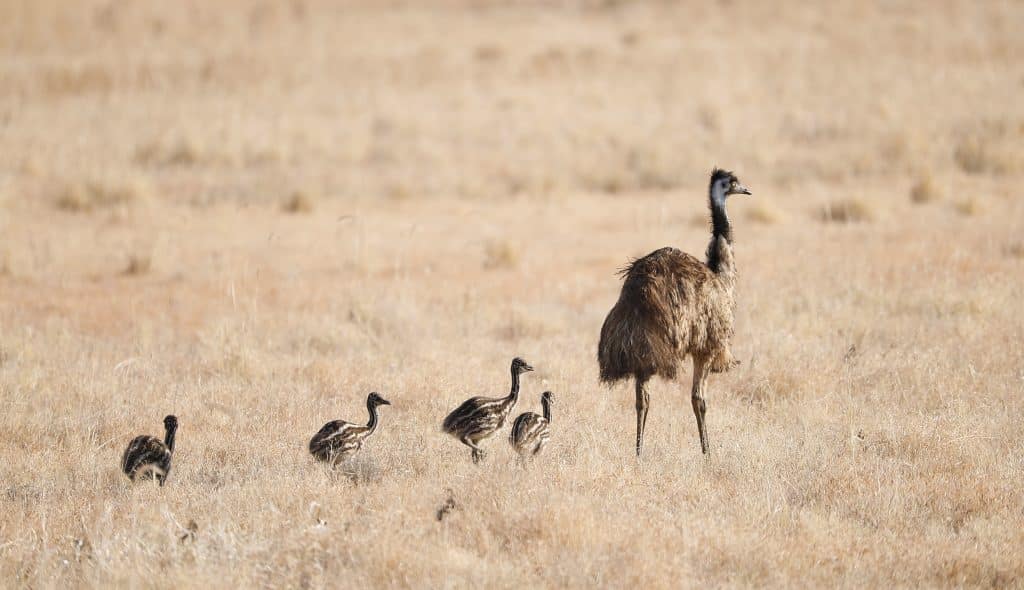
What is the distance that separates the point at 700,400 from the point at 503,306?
5.34 m

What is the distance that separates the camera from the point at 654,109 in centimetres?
2930

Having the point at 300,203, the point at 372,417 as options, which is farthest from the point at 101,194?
the point at 372,417

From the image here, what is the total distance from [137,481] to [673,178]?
16694 millimetres

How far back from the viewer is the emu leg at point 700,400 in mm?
8992

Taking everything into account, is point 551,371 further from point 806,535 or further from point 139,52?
point 139,52

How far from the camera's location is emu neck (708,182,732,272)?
30.4 ft

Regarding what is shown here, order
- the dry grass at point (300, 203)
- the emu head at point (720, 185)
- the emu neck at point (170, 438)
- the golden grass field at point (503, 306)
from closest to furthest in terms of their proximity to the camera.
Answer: the golden grass field at point (503, 306)
the emu neck at point (170, 438)
the emu head at point (720, 185)
the dry grass at point (300, 203)

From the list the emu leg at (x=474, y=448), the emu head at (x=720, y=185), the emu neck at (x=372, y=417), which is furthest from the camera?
the emu head at (x=720, y=185)

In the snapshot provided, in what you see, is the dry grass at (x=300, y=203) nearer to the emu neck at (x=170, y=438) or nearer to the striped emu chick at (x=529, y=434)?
the emu neck at (x=170, y=438)

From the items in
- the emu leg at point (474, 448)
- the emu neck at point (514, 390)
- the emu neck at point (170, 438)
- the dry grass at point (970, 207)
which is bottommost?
the emu leg at point (474, 448)

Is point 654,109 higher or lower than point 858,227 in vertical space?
higher

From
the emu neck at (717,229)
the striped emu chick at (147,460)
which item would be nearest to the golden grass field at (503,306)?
the striped emu chick at (147,460)

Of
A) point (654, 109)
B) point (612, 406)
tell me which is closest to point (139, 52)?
point (654, 109)

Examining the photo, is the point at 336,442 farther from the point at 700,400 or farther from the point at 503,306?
the point at 503,306
